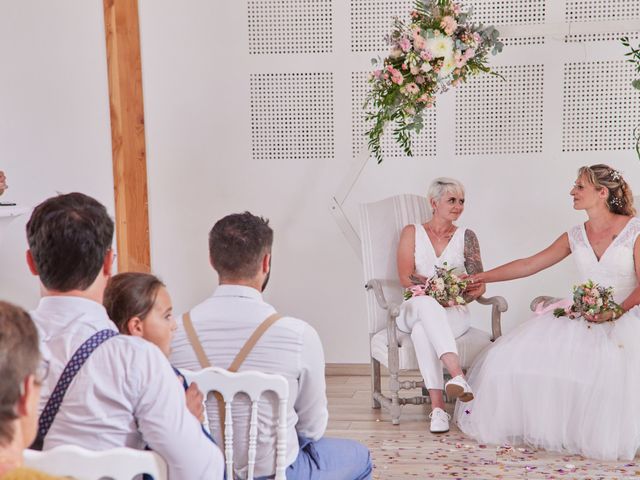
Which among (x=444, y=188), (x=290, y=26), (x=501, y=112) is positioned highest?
(x=290, y=26)

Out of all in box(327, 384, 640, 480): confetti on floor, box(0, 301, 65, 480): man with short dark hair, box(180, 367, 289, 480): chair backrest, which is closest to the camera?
box(0, 301, 65, 480): man with short dark hair

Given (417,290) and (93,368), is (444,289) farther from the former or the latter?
(93,368)

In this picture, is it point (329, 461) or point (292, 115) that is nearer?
point (329, 461)

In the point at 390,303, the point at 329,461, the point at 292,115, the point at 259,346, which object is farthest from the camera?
the point at 292,115

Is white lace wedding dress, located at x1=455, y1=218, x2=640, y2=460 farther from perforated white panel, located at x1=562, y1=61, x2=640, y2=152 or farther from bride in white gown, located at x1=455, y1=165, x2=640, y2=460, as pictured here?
perforated white panel, located at x1=562, y1=61, x2=640, y2=152

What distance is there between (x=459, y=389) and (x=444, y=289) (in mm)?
609

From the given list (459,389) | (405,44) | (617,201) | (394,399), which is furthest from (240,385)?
(617,201)

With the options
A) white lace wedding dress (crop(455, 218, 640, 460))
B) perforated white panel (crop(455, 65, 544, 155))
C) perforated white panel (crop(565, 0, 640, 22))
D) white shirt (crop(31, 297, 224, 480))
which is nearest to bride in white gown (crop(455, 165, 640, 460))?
white lace wedding dress (crop(455, 218, 640, 460))

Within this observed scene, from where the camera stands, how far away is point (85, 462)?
1.50 metres

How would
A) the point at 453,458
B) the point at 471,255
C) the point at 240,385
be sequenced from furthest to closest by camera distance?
the point at 471,255 < the point at 453,458 < the point at 240,385

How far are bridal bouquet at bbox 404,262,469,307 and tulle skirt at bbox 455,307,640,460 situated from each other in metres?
0.38

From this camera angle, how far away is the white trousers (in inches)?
174

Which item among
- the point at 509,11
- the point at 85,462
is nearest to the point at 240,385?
the point at 85,462

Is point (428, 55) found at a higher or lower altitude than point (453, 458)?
higher
